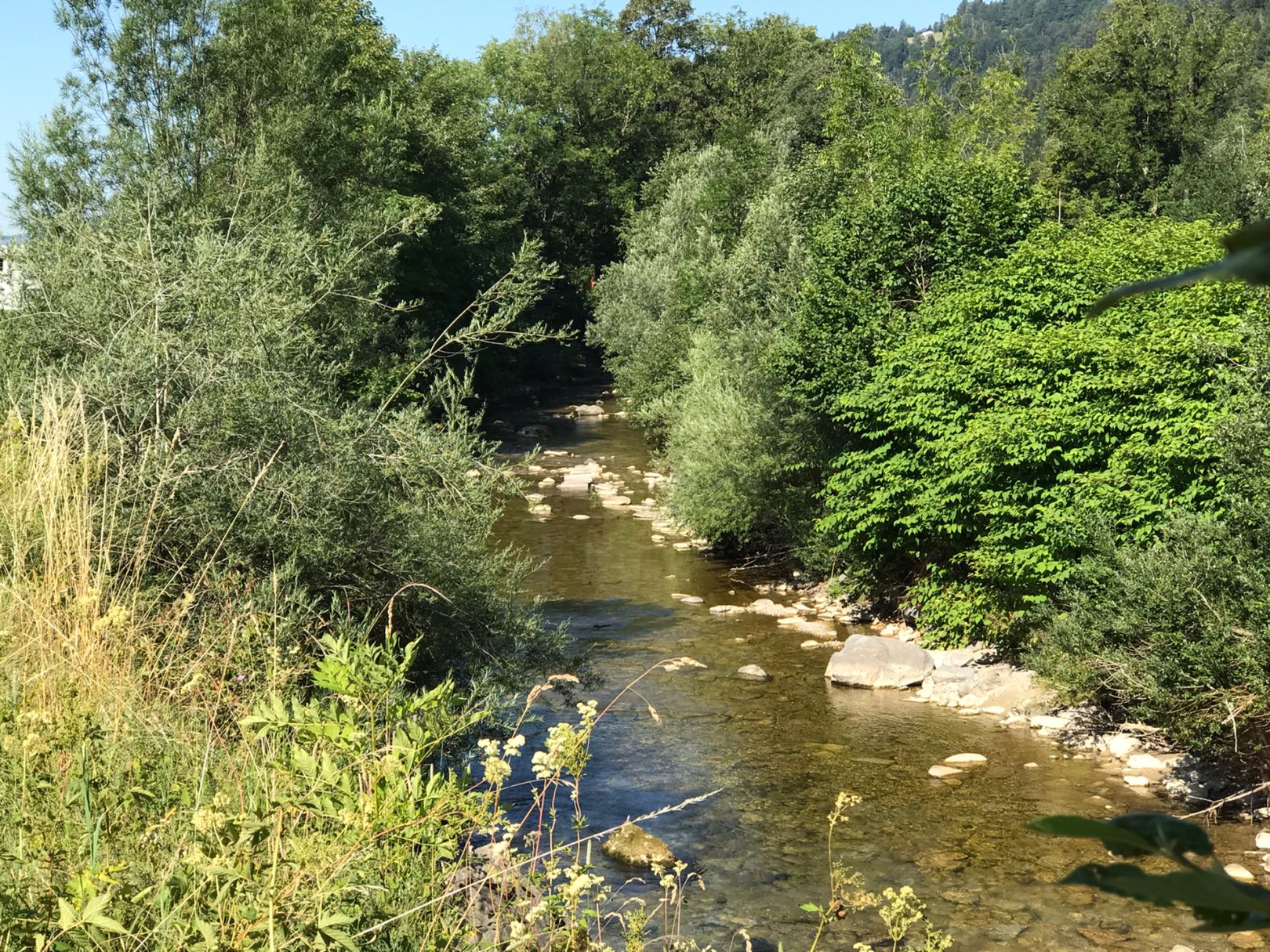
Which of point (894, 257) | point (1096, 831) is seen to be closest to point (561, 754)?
point (1096, 831)

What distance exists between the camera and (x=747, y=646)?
565 inches

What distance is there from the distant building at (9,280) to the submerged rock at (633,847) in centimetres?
659

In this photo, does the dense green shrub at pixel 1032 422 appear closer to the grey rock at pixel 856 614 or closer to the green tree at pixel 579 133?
the grey rock at pixel 856 614

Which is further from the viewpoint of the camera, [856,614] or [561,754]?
[856,614]

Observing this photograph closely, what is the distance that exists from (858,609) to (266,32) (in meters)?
12.2

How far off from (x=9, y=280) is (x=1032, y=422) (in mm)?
9844

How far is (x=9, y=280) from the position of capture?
997 centimetres

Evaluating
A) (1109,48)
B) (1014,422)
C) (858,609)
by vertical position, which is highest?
(1109,48)

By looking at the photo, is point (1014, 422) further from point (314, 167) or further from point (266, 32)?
point (266, 32)

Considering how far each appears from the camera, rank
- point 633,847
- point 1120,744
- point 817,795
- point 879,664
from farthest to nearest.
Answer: point 879,664 < point 1120,744 < point 817,795 < point 633,847

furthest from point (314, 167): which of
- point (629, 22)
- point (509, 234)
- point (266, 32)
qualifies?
point (629, 22)

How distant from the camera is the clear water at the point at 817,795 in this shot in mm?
7770

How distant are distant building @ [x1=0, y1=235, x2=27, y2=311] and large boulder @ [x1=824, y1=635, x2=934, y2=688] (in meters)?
9.10

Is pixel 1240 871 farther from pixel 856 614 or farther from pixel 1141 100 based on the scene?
pixel 1141 100
